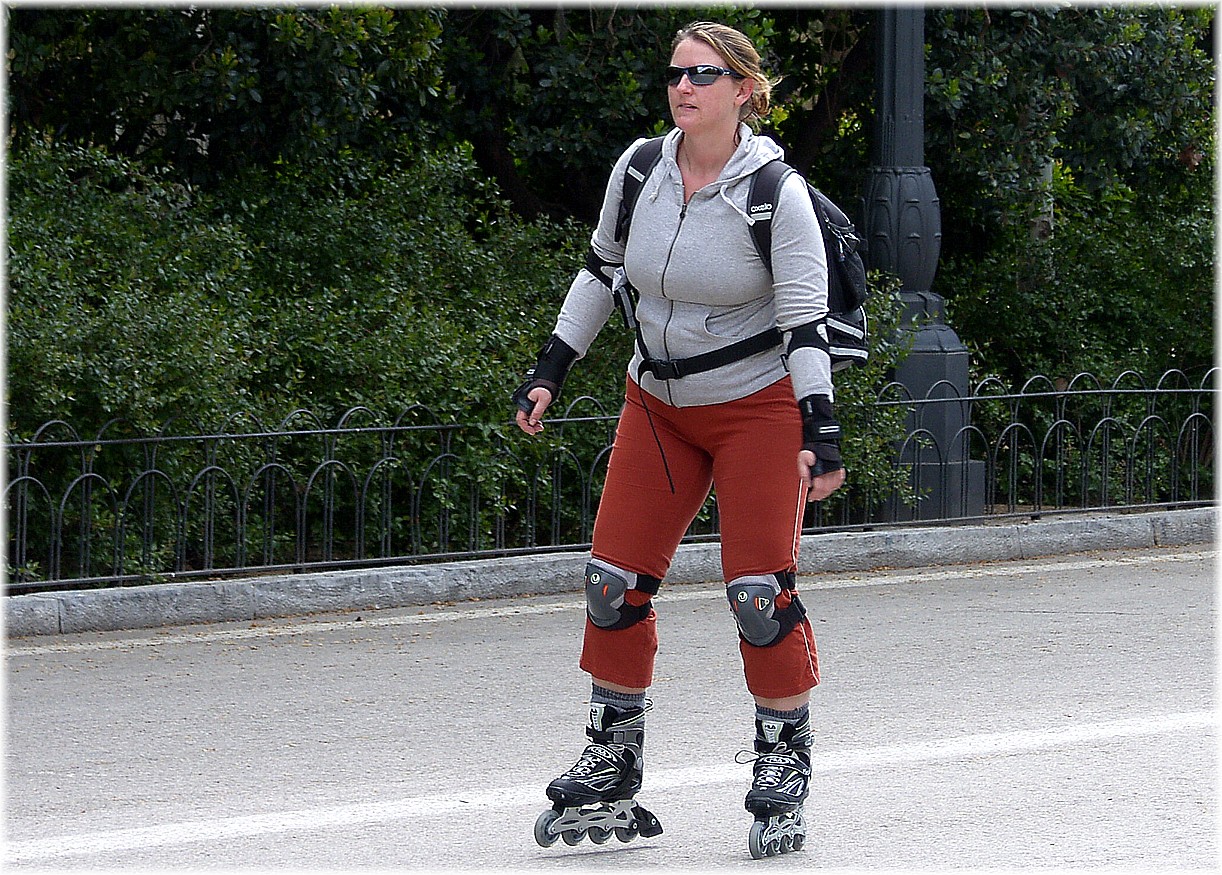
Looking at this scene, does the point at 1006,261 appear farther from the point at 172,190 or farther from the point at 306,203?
the point at 172,190

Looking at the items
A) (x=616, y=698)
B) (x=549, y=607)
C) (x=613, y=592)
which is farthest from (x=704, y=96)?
(x=549, y=607)

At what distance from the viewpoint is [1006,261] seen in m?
12.2

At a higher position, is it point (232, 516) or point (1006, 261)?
point (1006, 261)

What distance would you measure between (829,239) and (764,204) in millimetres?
211

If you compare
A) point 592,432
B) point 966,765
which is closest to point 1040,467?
point 592,432

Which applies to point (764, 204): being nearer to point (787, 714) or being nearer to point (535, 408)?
point (535, 408)

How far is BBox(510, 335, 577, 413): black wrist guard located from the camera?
173 inches

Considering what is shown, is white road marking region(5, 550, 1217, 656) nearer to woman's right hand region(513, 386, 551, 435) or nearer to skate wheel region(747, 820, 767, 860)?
woman's right hand region(513, 386, 551, 435)

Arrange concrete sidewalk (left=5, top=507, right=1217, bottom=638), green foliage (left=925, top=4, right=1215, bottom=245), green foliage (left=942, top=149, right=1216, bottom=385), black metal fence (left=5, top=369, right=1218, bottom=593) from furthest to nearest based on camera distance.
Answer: green foliage (left=942, top=149, right=1216, bottom=385) < green foliage (left=925, top=4, right=1215, bottom=245) < black metal fence (left=5, top=369, right=1218, bottom=593) < concrete sidewalk (left=5, top=507, right=1217, bottom=638)

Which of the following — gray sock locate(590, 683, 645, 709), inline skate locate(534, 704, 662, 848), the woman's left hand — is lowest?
inline skate locate(534, 704, 662, 848)

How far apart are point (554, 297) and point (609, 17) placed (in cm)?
204

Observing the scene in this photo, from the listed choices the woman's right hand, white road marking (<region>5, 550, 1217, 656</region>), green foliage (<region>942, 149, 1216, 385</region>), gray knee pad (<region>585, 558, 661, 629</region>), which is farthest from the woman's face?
green foliage (<region>942, 149, 1216, 385</region>)

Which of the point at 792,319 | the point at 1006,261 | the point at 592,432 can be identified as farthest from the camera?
the point at 1006,261

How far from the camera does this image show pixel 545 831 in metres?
4.17
